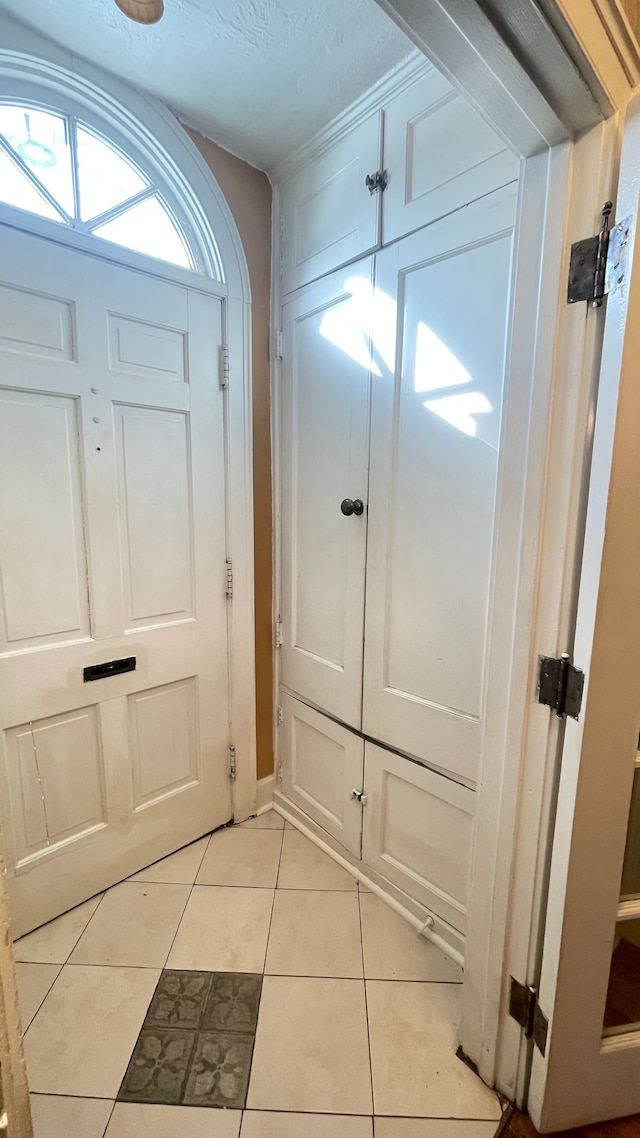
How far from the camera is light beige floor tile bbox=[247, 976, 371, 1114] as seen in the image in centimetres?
103

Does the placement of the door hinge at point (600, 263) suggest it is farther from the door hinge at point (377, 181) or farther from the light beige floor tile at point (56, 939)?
the light beige floor tile at point (56, 939)

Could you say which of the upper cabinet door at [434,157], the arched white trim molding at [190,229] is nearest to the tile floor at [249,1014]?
the arched white trim molding at [190,229]

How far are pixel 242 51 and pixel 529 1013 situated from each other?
238 centimetres

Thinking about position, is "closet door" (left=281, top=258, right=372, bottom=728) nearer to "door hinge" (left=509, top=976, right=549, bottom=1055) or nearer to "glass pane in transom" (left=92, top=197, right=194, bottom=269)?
"glass pane in transom" (left=92, top=197, right=194, bottom=269)

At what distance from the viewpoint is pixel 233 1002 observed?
1235mm

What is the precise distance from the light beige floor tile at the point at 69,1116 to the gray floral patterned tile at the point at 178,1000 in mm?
172

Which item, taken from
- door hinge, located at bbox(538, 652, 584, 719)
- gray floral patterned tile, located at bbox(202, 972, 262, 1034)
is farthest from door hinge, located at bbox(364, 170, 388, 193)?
gray floral patterned tile, located at bbox(202, 972, 262, 1034)

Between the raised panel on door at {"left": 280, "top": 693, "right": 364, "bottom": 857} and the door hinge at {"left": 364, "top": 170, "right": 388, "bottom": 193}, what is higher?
the door hinge at {"left": 364, "top": 170, "right": 388, "bottom": 193}

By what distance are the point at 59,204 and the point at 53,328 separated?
374 mm

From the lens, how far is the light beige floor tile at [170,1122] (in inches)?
38.3

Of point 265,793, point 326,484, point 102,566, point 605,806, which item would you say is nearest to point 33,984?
point 265,793

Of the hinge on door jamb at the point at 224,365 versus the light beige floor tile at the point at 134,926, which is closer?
the light beige floor tile at the point at 134,926

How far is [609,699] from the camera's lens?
2.68ft

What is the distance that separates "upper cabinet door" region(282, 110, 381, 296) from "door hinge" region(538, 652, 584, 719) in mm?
1246
